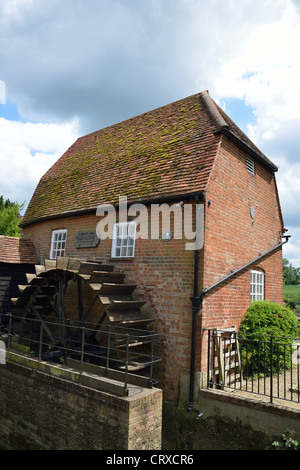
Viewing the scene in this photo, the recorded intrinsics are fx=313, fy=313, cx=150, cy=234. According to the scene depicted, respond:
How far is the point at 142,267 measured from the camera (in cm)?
796

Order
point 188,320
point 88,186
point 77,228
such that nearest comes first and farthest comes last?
point 188,320, point 77,228, point 88,186

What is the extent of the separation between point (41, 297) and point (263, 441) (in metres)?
6.58

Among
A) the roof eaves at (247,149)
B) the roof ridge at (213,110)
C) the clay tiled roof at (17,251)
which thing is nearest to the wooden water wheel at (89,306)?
the clay tiled roof at (17,251)

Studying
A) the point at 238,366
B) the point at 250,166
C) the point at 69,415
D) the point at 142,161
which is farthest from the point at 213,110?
the point at 69,415

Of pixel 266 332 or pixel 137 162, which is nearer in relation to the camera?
pixel 266 332

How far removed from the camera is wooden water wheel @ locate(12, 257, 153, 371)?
697 cm

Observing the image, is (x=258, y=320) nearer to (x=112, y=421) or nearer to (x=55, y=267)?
(x=112, y=421)

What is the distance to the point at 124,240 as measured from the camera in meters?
8.75

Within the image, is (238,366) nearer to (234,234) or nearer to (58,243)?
(234,234)

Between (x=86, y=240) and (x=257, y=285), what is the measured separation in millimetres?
5466

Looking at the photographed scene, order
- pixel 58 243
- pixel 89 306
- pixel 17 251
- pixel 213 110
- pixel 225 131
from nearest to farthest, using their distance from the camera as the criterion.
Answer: pixel 225 131 → pixel 89 306 → pixel 213 110 → pixel 58 243 → pixel 17 251

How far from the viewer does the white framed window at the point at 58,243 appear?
10.8 m

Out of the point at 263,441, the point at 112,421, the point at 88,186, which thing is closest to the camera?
the point at 112,421
